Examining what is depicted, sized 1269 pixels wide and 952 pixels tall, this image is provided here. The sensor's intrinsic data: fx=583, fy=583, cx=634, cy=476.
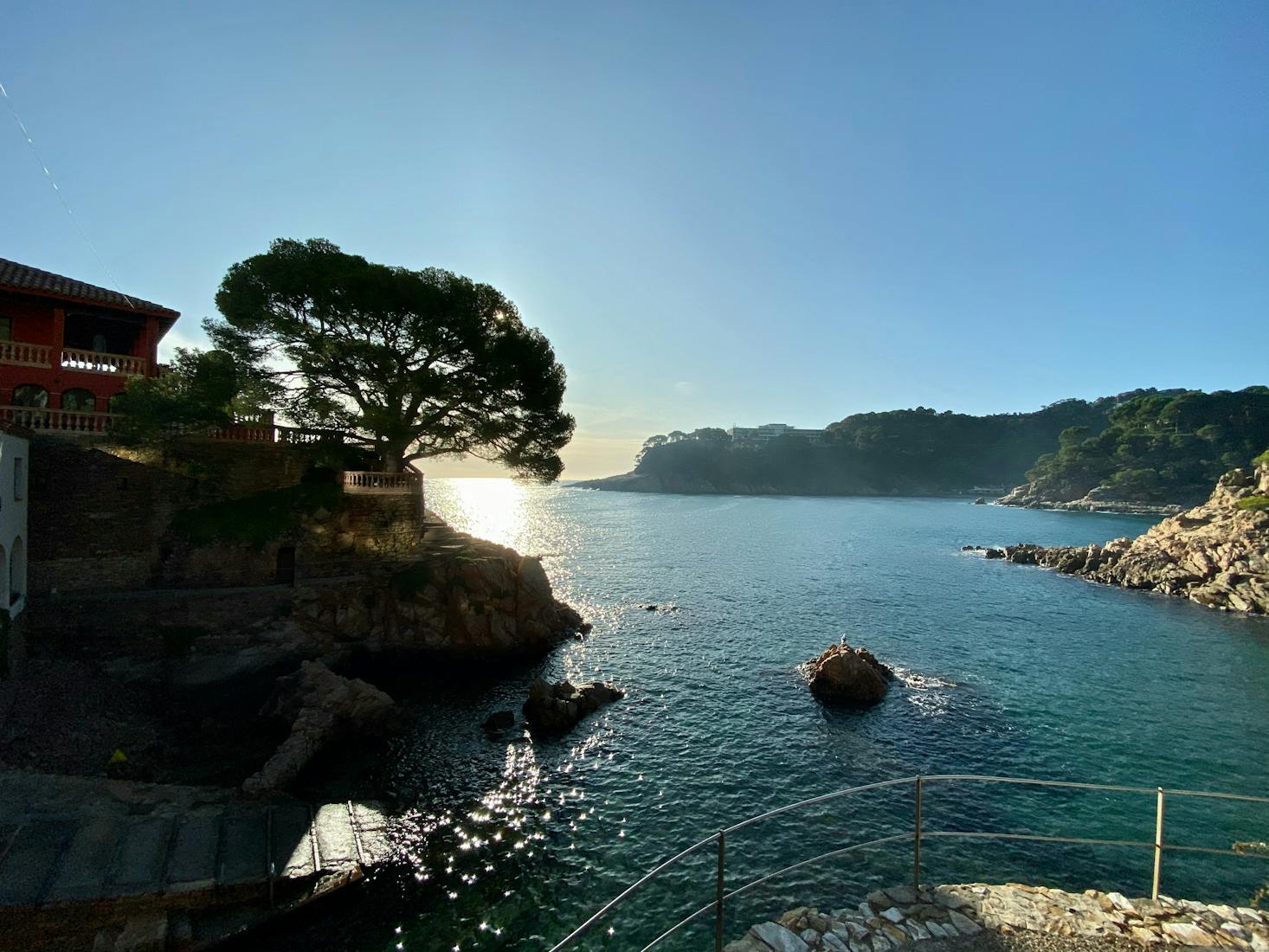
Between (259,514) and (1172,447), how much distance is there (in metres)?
179

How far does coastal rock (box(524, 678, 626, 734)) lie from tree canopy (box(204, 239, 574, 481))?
16483 millimetres

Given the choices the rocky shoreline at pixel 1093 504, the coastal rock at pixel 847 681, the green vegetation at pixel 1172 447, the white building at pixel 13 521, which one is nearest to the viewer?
the white building at pixel 13 521

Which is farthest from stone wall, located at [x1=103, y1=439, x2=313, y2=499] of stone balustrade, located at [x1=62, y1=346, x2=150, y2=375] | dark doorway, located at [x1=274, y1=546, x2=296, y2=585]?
stone balustrade, located at [x1=62, y1=346, x2=150, y2=375]

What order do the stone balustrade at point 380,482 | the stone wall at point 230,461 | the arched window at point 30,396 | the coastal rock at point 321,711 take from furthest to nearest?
the stone balustrade at point 380,482 < the stone wall at point 230,461 < the arched window at point 30,396 < the coastal rock at point 321,711

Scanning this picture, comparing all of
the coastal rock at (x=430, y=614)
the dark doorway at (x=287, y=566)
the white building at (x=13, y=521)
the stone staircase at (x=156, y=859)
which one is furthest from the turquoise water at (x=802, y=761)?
the white building at (x=13, y=521)

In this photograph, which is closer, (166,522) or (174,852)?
(174,852)

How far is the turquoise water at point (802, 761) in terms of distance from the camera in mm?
14164

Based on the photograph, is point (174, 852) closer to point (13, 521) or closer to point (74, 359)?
point (13, 521)

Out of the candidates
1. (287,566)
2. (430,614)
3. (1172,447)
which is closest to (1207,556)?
(430,614)

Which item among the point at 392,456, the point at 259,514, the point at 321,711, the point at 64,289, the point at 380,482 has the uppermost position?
the point at 64,289

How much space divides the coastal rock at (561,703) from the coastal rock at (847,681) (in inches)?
362

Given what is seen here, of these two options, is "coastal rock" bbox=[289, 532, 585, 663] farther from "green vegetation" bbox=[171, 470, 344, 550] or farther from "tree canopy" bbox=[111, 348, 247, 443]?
"tree canopy" bbox=[111, 348, 247, 443]

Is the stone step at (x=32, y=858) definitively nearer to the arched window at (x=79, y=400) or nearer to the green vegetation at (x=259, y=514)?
the green vegetation at (x=259, y=514)

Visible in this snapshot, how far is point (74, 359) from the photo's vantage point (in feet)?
88.2
